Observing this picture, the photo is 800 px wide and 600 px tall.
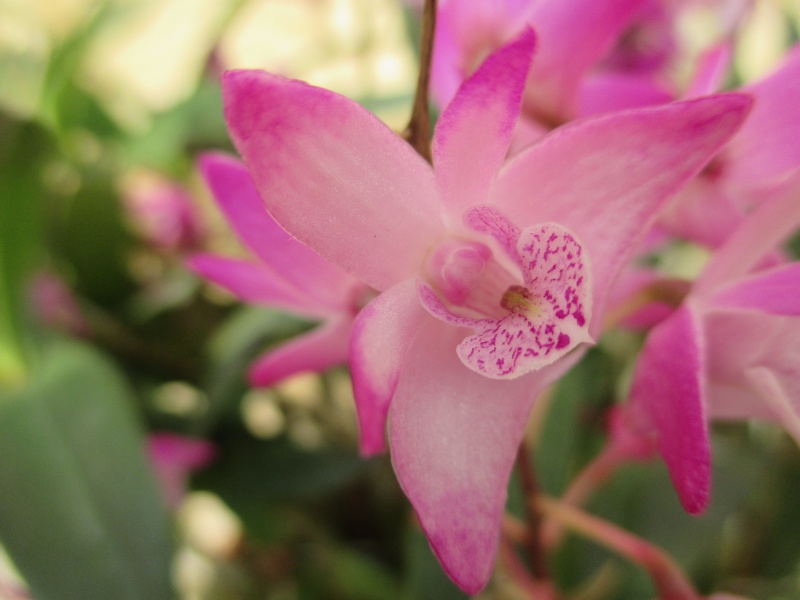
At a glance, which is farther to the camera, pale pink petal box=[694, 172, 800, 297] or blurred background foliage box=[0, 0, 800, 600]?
blurred background foliage box=[0, 0, 800, 600]

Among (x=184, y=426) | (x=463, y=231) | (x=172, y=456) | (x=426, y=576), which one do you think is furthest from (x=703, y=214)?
(x=184, y=426)

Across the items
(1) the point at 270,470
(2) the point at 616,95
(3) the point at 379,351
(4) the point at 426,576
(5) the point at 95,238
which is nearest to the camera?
(3) the point at 379,351

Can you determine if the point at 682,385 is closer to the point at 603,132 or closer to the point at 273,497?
the point at 603,132

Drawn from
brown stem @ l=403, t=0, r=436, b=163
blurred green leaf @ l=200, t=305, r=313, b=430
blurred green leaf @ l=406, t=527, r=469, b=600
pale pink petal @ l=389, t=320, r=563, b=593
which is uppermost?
brown stem @ l=403, t=0, r=436, b=163

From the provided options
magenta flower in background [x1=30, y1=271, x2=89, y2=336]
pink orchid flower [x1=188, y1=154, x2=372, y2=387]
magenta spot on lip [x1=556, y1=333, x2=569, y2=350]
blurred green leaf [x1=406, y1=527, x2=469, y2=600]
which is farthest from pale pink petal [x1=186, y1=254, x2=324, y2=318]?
magenta flower in background [x1=30, y1=271, x2=89, y2=336]

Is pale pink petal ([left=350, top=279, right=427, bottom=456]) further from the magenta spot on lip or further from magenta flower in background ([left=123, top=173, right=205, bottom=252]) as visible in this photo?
magenta flower in background ([left=123, top=173, right=205, bottom=252])

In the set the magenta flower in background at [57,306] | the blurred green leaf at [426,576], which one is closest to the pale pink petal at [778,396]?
the blurred green leaf at [426,576]

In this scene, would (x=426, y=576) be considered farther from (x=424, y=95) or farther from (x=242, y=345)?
(x=424, y=95)

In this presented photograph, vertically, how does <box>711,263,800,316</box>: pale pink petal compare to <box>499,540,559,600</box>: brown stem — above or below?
above
